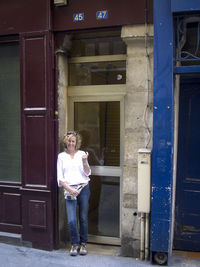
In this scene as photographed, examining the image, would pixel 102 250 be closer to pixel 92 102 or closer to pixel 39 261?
pixel 39 261

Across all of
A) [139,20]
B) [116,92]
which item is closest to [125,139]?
[116,92]

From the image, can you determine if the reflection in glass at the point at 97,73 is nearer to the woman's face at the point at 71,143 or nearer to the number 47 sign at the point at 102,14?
the number 47 sign at the point at 102,14

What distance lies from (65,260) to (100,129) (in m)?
1.96

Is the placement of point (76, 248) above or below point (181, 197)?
below

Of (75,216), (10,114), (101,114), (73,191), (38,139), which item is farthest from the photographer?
(10,114)

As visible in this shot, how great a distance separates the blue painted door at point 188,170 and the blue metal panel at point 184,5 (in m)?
1.01

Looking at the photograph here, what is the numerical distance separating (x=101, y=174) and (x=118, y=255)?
1.20 m

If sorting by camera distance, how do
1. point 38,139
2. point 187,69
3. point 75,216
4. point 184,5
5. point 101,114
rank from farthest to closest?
1. point 101,114
2. point 38,139
3. point 75,216
4. point 187,69
5. point 184,5

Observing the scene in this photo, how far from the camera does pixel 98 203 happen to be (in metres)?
5.27

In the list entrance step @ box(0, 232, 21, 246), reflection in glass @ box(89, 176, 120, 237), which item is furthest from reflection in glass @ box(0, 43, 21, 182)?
reflection in glass @ box(89, 176, 120, 237)

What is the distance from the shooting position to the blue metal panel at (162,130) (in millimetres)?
4027

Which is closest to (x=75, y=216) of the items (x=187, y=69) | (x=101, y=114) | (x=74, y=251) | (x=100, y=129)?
(x=74, y=251)

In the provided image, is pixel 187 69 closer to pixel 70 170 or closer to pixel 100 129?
pixel 100 129

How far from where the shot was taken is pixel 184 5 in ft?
12.9
